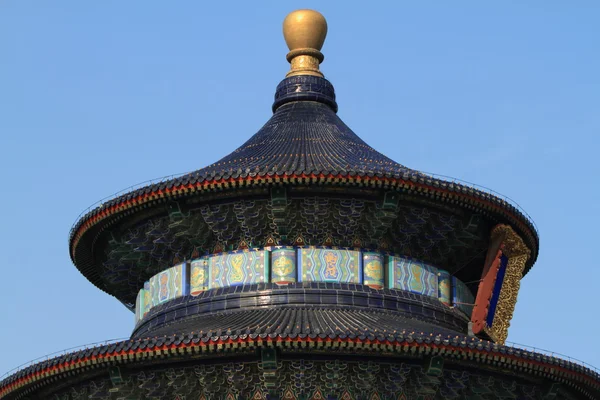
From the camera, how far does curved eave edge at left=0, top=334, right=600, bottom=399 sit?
23.1 meters

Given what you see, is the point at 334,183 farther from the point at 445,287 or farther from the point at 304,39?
the point at 304,39

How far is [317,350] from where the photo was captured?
23.5 meters

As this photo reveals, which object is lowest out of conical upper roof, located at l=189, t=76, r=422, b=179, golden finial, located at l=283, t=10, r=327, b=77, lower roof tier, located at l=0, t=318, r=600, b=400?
lower roof tier, located at l=0, t=318, r=600, b=400

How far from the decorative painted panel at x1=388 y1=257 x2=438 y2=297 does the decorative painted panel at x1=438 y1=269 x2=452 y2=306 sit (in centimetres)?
14

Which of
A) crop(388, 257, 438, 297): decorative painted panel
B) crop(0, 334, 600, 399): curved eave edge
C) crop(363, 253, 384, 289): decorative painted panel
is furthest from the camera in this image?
crop(388, 257, 438, 297): decorative painted panel

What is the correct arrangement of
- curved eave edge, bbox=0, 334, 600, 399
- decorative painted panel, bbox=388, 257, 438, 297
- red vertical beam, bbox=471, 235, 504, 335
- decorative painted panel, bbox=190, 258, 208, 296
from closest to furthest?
curved eave edge, bbox=0, 334, 600, 399, decorative painted panel, bbox=388, 257, 438, 297, decorative painted panel, bbox=190, 258, 208, 296, red vertical beam, bbox=471, 235, 504, 335

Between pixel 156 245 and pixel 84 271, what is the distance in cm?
331

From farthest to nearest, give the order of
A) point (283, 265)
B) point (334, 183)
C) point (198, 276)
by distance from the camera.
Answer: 1. point (198, 276)
2. point (283, 265)
3. point (334, 183)

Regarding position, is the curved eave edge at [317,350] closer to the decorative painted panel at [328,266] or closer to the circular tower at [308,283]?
the circular tower at [308,283]

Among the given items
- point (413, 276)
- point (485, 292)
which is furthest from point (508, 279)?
point (413, 276)

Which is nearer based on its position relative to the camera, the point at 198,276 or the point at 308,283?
the point at 308,283

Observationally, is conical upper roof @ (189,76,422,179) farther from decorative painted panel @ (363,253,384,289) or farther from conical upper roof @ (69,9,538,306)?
decorative painted panel @ (363,253,384,289)

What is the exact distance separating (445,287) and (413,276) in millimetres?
1037

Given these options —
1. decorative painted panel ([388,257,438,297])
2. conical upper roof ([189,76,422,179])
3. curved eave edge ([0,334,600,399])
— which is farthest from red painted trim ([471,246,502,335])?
curved eave edge ([0,334,600,399])
